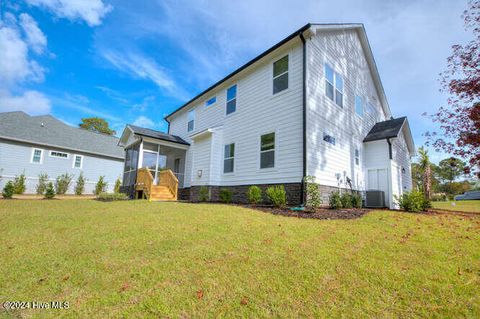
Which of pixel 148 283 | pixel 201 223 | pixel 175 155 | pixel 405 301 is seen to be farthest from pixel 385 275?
pixel 175 155

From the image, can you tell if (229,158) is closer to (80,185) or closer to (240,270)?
(240,270)

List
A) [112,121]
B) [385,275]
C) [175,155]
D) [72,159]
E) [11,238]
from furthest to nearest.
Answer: [112,121]
[72,159]
[175,155]
[11,238]
[385,275]

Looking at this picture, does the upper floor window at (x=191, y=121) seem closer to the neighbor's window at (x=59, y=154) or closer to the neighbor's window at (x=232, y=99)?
the neighbor's window at (x=232, y=99)

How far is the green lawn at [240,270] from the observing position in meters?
2.35

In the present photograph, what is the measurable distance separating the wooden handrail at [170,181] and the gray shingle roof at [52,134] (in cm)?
1307

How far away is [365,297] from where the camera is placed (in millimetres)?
2500

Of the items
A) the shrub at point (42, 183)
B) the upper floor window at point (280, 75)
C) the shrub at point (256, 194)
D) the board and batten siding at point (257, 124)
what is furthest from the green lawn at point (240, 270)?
the shrub at point (42, 183)

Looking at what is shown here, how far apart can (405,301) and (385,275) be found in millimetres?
561

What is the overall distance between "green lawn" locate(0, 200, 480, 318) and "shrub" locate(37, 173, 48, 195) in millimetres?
17185

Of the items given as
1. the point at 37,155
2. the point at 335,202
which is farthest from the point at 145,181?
the point at 37,155

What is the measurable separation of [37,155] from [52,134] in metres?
2.47

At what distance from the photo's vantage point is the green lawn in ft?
7.71

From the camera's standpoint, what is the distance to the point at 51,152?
2036cm

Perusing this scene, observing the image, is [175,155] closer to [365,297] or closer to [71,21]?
[71,21]
